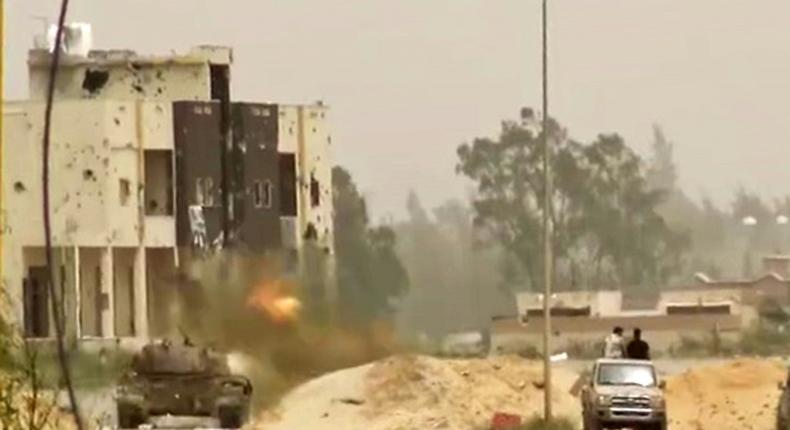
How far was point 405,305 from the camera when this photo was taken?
8488 cm

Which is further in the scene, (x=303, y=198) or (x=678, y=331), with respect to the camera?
(x=678, y=331)

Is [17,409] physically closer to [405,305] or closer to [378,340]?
[378,340]

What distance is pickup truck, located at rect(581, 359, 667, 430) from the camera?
41812 millimetres

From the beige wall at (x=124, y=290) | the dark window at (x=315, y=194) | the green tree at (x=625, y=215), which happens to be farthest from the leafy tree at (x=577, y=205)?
the beige wall at (x=124, y=290)

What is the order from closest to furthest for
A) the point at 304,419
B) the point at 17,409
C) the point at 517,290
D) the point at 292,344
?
the point at 17,409 → the point at 304,419 → the point at 292,344 → the point at 517,290

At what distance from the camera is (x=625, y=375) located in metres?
42.2

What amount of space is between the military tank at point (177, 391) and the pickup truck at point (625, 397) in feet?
21.2

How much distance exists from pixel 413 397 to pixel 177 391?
48.9 feet

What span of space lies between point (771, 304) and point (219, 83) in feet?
110

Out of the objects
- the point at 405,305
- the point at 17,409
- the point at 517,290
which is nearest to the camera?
the point at 17,409


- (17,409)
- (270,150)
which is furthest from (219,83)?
(17,409)

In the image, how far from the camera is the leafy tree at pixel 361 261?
68.4 m

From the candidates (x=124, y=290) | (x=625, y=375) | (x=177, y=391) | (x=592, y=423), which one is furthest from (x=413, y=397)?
(x=124, y=290)

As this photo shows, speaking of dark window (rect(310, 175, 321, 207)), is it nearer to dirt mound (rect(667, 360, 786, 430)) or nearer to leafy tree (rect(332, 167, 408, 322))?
leafy tree (rect(332, 167, 408, 322))
